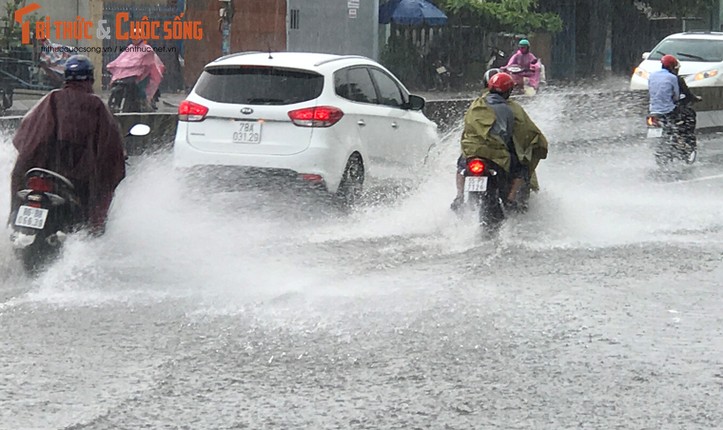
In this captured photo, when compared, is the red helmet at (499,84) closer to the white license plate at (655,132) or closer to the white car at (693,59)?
the white license plate at (655,132)

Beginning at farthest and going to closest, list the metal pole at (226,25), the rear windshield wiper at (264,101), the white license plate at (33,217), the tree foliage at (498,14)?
the tree foliage at (498,14) → the metal pole at (226,25) → the rear windshield wiper at (264,101) → the white license plate at (33,217)

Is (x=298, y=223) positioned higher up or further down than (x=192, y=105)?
further down

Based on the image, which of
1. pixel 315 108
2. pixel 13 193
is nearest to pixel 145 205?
pixel 315 108

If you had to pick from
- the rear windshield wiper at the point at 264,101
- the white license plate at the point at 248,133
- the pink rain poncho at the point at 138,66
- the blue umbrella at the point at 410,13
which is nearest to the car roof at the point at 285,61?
the rear windshield wiper at the point at 264,101

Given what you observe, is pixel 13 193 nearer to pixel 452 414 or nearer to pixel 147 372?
pixel 147 372

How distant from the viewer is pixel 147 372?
6.83m

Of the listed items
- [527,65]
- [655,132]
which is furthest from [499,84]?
[527,65]

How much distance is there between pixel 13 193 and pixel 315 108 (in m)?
4.06

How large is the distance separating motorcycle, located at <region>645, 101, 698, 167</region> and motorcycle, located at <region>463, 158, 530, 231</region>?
7.55 metres

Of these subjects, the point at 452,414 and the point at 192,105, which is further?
the point at 192,105

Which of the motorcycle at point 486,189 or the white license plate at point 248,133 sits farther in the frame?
the white license plate at point 248,133

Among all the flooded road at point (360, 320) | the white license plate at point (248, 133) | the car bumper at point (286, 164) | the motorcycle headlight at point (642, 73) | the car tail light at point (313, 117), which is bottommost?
the flooded road at point (360, 320)

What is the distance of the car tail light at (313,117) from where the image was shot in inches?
504

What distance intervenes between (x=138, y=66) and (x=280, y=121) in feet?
35.0
